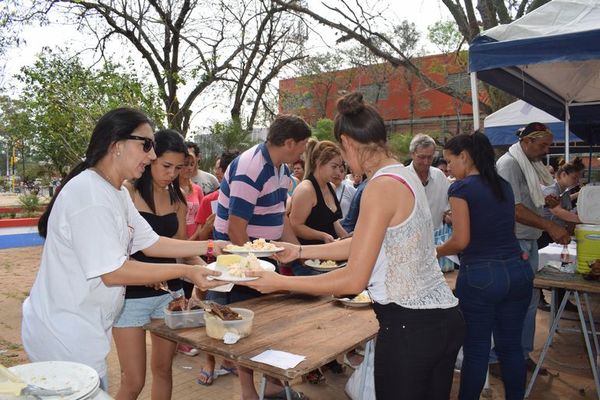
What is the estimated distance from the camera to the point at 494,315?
112 inches

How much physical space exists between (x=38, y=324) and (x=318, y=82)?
2668cm

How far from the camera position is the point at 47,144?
13.7 metres

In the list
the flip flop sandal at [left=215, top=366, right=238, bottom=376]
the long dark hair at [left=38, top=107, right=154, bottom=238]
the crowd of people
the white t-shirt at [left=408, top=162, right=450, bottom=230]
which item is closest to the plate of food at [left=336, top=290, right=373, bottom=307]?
the crowd of people

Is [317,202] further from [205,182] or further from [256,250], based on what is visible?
[205,182]

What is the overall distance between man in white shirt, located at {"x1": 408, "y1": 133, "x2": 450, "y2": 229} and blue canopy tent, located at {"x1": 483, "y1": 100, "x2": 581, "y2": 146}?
167 inches

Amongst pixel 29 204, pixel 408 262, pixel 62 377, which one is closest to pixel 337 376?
pixel 408 262

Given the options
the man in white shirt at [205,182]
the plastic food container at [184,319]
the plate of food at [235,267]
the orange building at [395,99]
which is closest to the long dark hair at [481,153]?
the plate of food at [235,267]

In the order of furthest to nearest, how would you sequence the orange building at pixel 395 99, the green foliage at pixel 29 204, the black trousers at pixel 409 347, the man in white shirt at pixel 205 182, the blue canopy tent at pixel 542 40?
1. the orange building at pixel 395 99
2. the green foliage at pixel 29 204
3. the man in white shirt at pixel 205 182
4. the blue canopy tent at pixel 542 40
5. the black trousers at pixel 409 347

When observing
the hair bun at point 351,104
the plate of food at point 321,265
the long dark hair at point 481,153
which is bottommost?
the plate of food at point 321,265

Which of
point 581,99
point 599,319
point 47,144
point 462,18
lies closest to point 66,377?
point 599,319

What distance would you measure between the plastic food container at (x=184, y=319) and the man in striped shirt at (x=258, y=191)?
688 millimetres

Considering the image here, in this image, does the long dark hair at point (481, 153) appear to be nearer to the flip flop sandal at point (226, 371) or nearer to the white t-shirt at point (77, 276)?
the white t-shirt at point (77, 276)

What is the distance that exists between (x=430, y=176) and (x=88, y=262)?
345 centimetres

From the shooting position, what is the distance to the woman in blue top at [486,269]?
2.73 metres
